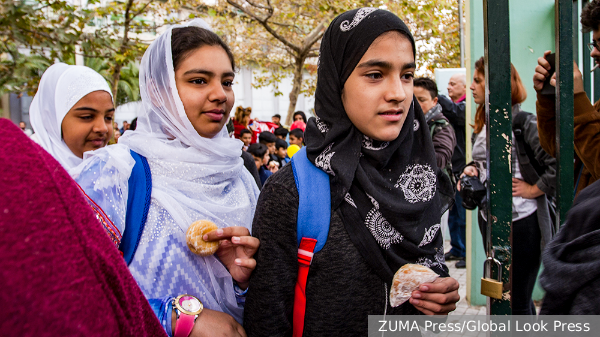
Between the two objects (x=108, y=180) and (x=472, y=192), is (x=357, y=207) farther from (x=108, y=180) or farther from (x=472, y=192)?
(x=472, y=192)

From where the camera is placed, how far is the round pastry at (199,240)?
1428mm

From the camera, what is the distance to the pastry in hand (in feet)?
4.29

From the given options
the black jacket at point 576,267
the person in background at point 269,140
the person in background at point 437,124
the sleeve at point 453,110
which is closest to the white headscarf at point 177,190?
the black jacket at point 576,267

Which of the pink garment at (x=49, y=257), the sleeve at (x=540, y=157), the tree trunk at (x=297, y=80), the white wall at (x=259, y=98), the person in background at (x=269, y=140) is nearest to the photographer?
the pink garment at (x=49, y=257)

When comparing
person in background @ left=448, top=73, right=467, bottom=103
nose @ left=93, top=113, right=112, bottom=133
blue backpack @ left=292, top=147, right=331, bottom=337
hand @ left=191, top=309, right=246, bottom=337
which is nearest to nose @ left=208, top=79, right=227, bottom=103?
blue backpack @ left=292, top=147, right=331, bottom=337

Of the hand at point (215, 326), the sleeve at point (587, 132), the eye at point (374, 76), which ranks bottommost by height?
the hand at point (215, 326)

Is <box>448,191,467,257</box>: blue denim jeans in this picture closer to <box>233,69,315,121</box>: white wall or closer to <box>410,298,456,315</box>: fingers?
<box>410,298,456,315</box>: fingers

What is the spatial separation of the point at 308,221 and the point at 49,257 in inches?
35.9

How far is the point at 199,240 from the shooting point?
1434mm

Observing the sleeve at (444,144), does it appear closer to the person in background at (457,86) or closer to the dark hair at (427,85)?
the dark hair at (427,85)

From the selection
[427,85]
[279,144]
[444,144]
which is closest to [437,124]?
[444,144]

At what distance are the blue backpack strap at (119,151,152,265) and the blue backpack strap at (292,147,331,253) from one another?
0.60m

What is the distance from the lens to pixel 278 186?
54.2 inches

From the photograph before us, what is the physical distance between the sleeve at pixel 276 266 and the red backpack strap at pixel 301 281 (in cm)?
2
